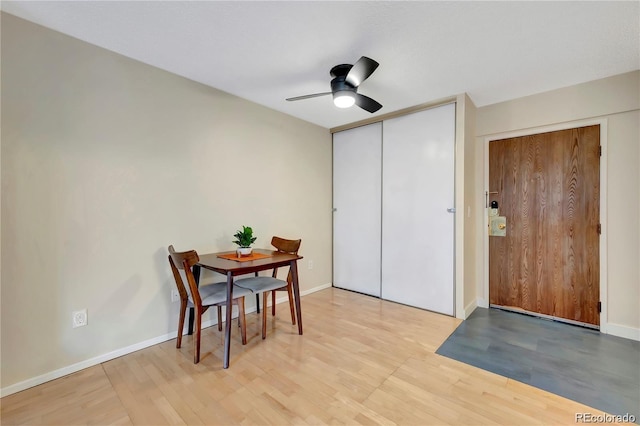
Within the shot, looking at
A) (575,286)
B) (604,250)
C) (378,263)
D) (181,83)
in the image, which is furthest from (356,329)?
(181,83)

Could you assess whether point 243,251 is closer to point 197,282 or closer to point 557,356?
point 197,282

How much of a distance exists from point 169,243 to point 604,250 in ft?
13.2

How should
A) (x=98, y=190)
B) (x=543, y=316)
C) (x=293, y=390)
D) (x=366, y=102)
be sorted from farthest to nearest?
1. (x=543, y=316)
2. (x=366, y=102)
3. (x=98, y=190)
4. (x=293, y=390)

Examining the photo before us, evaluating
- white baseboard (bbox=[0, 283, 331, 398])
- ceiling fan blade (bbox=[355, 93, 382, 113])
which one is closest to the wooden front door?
ceiling fan blade (bbox=[355, 93, 382, 113])

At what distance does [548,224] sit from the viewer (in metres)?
2.90

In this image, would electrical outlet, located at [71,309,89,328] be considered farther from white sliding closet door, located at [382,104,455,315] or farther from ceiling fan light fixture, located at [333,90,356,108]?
white sliding closet door, located at [382,104,455,315]

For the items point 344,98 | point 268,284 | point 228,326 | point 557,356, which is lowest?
point 557,356

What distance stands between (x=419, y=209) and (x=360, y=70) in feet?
5.89

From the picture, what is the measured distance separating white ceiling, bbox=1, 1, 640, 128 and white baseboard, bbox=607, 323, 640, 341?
7.55 ft

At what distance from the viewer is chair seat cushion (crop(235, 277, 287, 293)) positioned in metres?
2.36

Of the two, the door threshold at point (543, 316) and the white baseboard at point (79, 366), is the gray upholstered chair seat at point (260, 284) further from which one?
the door threshold at point (543, 316)

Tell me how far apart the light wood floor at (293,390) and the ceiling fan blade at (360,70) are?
7.04 feet

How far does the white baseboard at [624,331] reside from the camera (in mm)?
2437

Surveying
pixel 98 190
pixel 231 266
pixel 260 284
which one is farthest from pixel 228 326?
pixel 98 190
